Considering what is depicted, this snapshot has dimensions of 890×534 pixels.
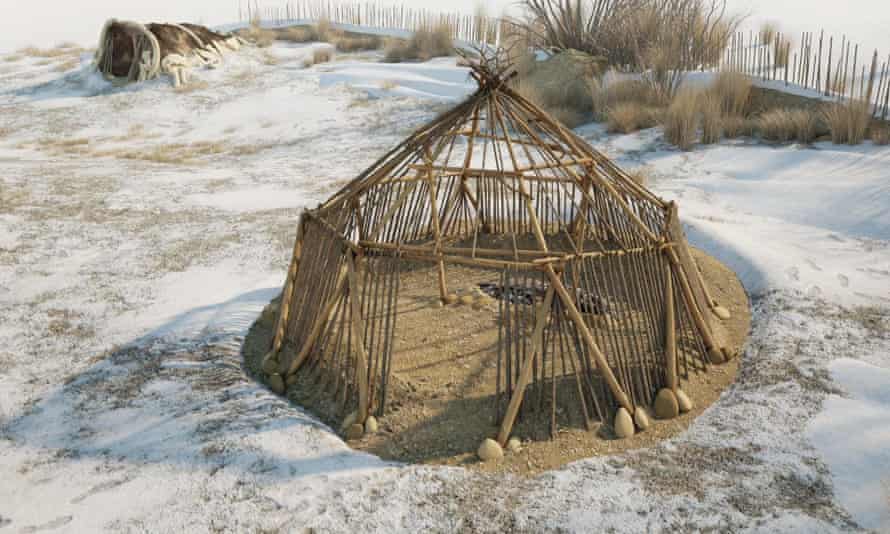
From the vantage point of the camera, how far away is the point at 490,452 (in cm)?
278

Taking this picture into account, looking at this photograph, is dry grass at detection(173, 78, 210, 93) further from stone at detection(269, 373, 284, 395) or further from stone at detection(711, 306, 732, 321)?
stone at detection(711, 306, 732, 321)

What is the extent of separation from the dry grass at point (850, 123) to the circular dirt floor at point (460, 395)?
2809 mm

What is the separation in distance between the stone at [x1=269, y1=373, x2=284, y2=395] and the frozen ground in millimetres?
120

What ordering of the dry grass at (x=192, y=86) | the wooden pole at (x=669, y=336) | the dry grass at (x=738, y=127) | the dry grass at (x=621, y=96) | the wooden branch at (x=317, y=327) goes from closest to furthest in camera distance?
the wooden pole at (x=669, y=336) → the wooden branch at (x=317, y=327) → the dry grass at (x=738, y=127) → the dry grass at (x=621, y=96) → the dry grass at (x=192, y=86)

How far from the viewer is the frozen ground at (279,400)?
2.51 m

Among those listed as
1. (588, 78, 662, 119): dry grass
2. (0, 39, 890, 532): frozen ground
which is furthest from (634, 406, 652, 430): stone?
(588, 78, 662, 119): dry grass

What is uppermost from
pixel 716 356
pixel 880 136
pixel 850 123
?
pixel 850 123

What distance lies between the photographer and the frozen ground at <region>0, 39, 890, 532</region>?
2.51m

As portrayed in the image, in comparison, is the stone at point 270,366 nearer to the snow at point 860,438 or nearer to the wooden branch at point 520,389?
the wooden branch at point 520,389

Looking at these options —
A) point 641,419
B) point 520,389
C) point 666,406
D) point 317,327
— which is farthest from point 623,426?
point 317,327

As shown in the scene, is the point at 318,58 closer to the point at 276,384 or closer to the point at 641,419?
the point at 276,384

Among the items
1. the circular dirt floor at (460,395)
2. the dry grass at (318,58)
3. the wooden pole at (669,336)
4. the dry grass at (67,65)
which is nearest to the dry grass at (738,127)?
the circular dirt floor at (460,395)

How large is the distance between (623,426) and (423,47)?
10576 mm

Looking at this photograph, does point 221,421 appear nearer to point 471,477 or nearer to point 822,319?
point 471,477
